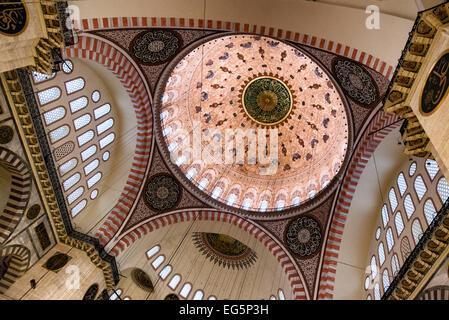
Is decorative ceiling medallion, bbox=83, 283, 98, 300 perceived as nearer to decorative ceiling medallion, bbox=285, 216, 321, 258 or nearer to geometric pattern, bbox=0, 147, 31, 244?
geometric pattern, bbox=0, 147, 31, 244

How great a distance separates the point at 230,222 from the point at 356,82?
6444 mm

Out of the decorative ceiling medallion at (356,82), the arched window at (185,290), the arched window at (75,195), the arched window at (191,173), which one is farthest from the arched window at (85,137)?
the arched window at (185,290)

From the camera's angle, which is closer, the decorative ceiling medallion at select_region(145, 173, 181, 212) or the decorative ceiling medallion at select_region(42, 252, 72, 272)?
the decorative ceiling medallion at select_region(42, 252, 72, 272)

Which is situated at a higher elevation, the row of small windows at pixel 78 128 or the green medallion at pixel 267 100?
the green medallion at pixel 267 100

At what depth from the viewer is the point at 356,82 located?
837cm

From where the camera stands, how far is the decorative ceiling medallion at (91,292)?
889cm

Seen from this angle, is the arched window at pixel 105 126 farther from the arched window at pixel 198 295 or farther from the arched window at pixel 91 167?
the arched window at pixel 198 295

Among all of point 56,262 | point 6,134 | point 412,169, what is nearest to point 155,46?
point 6,134

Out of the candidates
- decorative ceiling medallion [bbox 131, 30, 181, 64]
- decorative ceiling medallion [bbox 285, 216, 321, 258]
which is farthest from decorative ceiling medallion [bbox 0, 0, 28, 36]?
decorative ceiling medallion [bbox 285, 216, 321, 258]

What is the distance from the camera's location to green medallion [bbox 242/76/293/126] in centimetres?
1351

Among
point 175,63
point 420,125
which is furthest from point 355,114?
point 175,63

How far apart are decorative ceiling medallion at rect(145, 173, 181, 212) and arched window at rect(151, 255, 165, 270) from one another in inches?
86.7

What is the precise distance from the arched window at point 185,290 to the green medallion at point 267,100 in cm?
770
